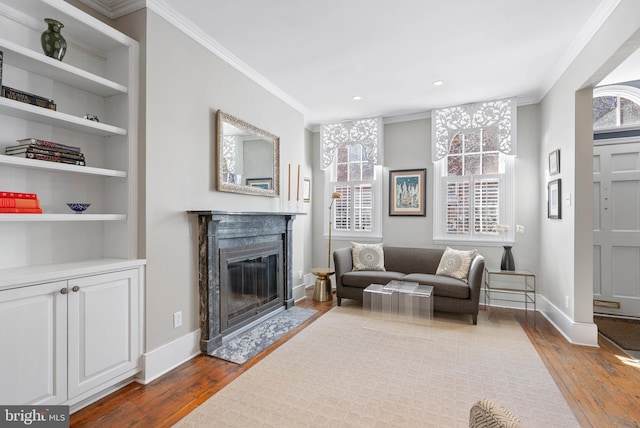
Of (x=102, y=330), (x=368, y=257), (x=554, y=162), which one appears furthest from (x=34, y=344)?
(x=554, y=162)

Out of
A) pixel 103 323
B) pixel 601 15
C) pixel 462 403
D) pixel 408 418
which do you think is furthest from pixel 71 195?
pixel 601 15

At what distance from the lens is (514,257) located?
433 cm

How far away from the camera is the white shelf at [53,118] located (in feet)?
5.86

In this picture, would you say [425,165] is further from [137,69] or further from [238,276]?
[137,69]

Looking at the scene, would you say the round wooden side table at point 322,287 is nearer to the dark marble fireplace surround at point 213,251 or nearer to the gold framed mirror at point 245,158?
the gold framed mirror at point 245,158

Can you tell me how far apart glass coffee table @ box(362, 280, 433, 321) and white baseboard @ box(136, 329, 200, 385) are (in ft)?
6.63

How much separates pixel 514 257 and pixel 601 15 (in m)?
2.93

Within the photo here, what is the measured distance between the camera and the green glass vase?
195 centimetres

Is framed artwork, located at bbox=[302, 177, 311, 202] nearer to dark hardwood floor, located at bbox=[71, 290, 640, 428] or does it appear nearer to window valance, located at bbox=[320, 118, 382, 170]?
window valance, located at bbox=[320, 118, 382, 170]

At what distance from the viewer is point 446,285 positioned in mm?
3732

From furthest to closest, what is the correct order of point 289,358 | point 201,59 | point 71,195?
point 201,59, point 289,358, point 71,195

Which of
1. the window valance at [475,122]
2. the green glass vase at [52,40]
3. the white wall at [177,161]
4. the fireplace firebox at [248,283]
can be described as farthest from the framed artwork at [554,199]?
the green glass vase at [52,40]

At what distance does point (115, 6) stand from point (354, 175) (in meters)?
3.81

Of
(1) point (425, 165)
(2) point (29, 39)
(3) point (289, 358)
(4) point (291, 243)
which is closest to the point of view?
(2) point (29, 39)
